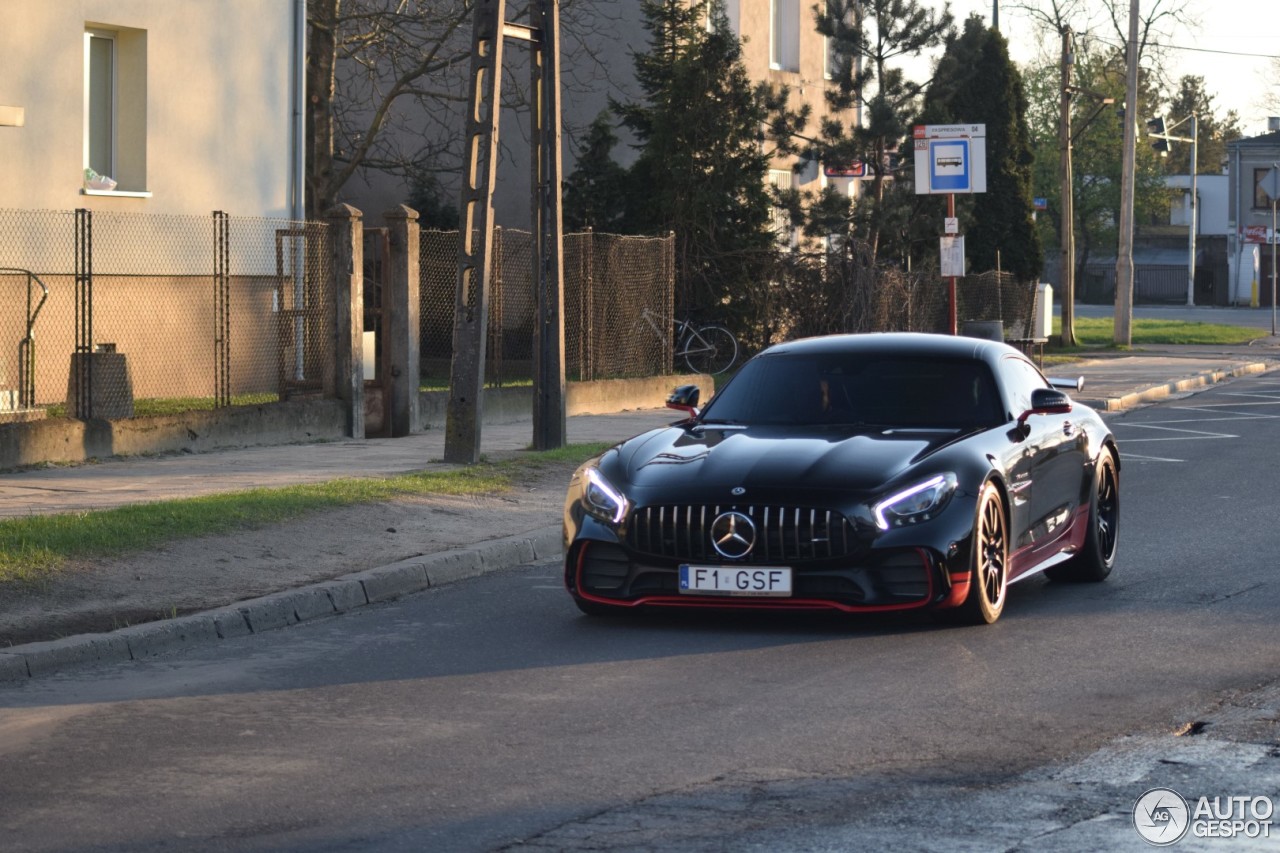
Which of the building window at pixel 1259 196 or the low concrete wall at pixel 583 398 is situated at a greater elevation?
the building window at pixel 1259 196

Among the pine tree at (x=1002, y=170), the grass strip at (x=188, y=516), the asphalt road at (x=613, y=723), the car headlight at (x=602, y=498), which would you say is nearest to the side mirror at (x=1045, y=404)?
the asphalt road at (x=613, y=723)

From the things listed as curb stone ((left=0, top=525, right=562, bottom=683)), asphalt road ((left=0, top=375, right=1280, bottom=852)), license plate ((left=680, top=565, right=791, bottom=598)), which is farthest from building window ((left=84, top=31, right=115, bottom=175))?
license plate ((left=680, top=565, right=791, bottom=598))

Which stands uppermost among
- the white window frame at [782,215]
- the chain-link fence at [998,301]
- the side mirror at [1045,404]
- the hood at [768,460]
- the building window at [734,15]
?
the building window at [734,15]

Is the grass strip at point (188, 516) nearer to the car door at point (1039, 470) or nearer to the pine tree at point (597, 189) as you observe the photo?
the car door at point (1039, 470)

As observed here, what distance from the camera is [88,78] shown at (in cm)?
2048

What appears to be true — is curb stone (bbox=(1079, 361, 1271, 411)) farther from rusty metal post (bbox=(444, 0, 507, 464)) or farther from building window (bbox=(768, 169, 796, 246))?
rusty metal post (bbox=(444, 0, 507, 464))

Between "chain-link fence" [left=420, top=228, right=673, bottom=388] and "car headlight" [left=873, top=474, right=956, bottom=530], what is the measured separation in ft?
40.4

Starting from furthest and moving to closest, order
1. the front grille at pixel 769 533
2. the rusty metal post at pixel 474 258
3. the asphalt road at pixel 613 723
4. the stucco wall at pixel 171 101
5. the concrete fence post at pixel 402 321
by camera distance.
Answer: the stucco wall at pixel 171 101 → the concrete fence post at pixel 402 321 → the rusty metal post at pixel 474 258 → the front grille at pixel 769 533 → the asphalt road at pixel 613 723

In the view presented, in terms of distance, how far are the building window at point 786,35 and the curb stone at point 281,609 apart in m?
24.7

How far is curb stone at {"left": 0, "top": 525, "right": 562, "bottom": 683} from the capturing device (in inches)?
319

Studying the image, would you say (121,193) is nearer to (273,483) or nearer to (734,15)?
(273,483)

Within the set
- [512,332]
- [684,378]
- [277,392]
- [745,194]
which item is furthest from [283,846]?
[745,194]

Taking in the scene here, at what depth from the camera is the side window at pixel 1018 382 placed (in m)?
9.70

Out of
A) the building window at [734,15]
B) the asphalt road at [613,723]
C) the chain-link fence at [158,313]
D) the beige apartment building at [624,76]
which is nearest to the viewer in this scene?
the asphalt road at [613,723]
